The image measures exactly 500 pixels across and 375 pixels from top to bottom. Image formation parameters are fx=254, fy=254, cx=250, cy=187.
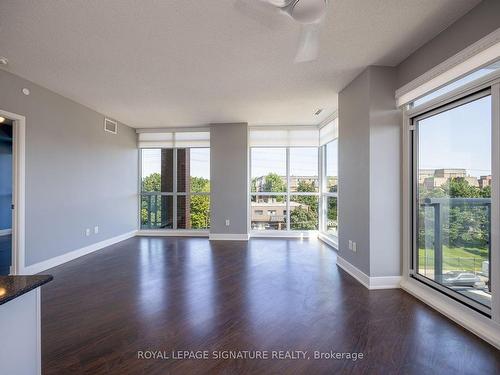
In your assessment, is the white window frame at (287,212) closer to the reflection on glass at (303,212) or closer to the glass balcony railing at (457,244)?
the reflection on glass at (303,212)

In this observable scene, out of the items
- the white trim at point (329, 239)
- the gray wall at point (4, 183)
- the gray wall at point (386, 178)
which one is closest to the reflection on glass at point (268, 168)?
the white trim at point (329, 239)

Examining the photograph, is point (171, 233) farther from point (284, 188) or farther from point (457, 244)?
point (457, 244)

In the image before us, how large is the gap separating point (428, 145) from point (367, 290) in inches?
71.3

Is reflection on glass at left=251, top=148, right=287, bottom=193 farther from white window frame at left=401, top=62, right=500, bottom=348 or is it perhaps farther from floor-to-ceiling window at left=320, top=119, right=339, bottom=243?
white window frame at left=401, top=62, right=500, bottom=348

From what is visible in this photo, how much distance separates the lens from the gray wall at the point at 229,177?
232 inches

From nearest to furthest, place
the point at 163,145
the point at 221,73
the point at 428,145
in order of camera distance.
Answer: the point at 428,145, the point at 221,73, the point at 163,145

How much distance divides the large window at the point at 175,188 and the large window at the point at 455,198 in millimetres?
4676

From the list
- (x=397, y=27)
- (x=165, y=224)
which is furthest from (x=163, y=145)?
(x=397, y=27)

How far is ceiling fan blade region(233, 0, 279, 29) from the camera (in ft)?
6.68

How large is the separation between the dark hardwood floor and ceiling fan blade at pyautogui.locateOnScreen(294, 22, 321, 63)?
2.42 metres

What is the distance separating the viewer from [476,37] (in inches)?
83.0

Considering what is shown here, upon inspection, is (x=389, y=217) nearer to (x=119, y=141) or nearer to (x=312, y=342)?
(x=312, y=342)

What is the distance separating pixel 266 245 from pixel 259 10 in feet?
13.8

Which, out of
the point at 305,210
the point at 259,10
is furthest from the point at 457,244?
the point at 305,210
